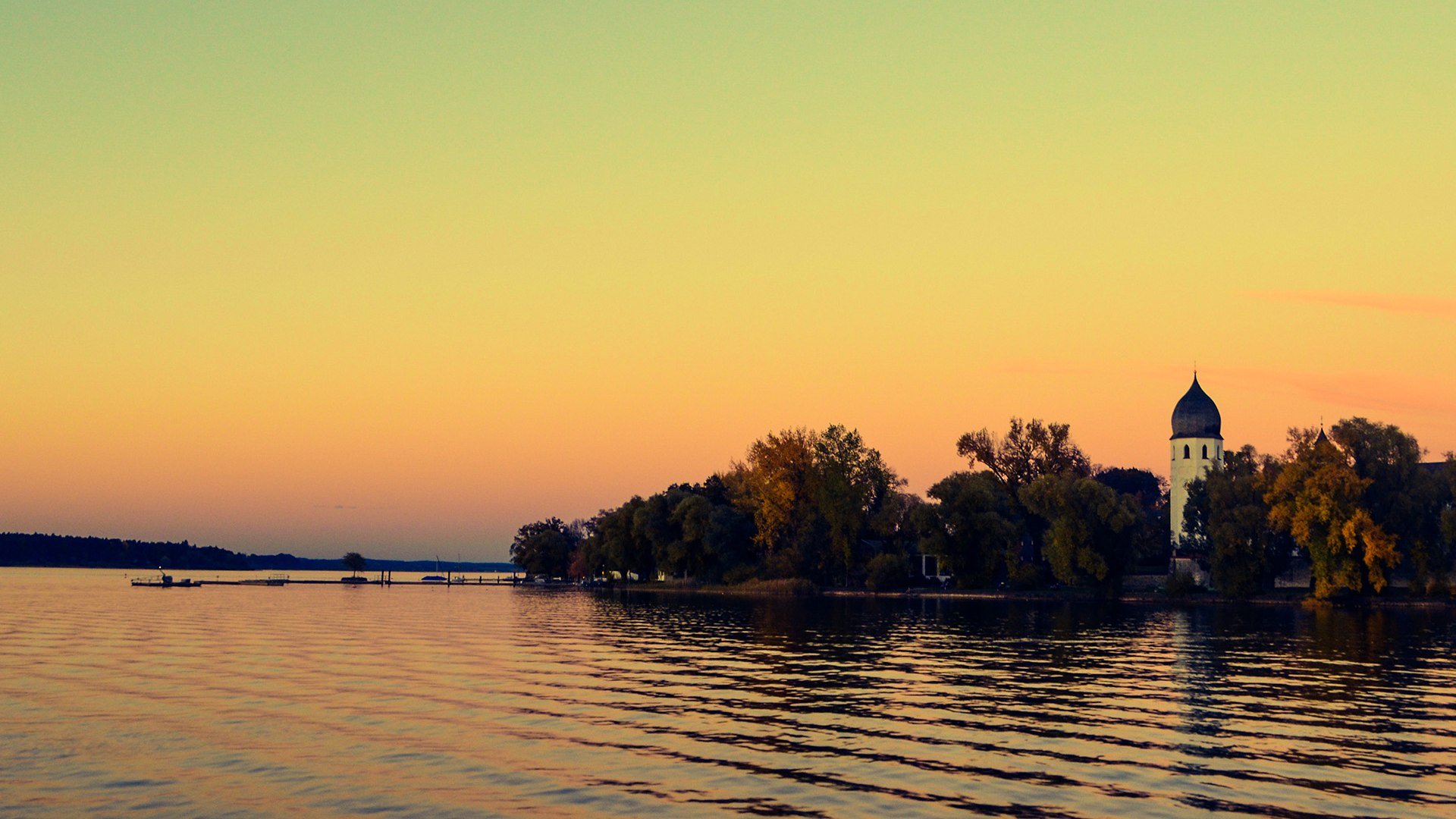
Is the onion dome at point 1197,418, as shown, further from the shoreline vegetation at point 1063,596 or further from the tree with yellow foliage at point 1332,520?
A: the tree with yellow foliage at point 1332,520

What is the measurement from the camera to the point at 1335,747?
28.7m

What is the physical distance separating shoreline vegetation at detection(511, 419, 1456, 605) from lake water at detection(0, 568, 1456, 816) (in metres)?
37.2

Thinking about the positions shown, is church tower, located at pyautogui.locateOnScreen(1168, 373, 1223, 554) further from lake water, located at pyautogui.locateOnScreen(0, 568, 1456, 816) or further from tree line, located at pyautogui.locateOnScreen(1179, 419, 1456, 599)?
lake water, located at pyautogui.locateOnScreen(0, 568, 1456, 816)

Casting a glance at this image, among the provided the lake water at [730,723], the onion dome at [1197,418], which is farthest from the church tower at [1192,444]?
the lake water at [730,723]

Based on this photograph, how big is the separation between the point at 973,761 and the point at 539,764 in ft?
30.6

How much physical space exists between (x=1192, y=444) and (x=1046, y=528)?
2060 cm

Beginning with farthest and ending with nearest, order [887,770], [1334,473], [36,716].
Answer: [1334,473], [36,716], [887,770]

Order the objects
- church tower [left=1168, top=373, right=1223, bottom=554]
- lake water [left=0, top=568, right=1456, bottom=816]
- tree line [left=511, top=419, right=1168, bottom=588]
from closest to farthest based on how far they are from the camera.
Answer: lake water [left=0, top=568, right=1456, bottom=816]
tree line [left=511, top=419, right=1168, bottom=588]
church tower [left=1168, top=373, right=1223, bottom=554]

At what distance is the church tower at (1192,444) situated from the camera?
138750 mm

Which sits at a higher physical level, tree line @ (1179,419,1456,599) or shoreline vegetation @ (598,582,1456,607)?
tree line @ (1179,419,1456,599)

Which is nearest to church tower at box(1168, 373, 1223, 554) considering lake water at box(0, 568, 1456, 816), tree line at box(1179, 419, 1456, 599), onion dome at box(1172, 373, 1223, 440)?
onion dome at box(1172, 373, 1223, 440)

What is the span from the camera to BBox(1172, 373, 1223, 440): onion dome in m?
139

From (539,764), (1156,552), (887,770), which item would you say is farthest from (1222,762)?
(1156,552)

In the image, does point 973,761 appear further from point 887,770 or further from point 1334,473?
point 1334,473
